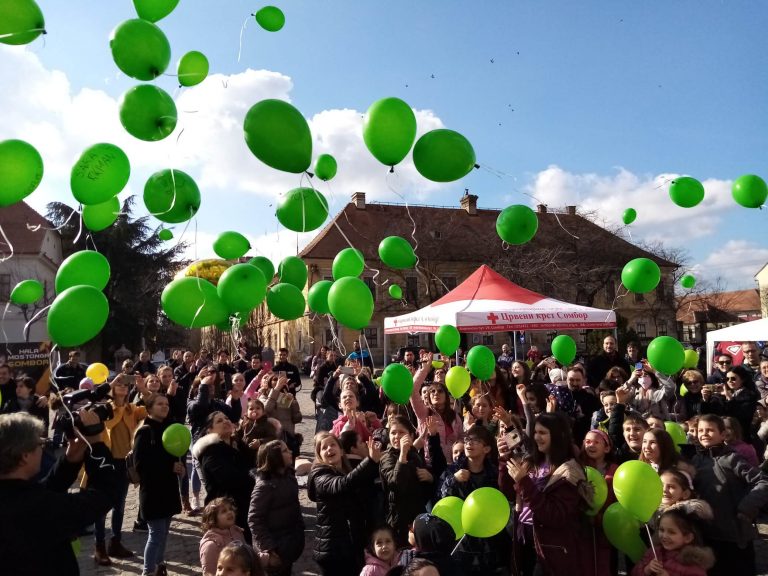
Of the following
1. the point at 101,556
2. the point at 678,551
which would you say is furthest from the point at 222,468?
the point at 678,551

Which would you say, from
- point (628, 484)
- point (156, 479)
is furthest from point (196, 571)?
point (628, 484)

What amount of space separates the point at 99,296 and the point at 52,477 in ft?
4.27

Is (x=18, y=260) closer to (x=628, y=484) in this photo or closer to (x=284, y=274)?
(x=284, y=274)

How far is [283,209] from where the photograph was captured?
14.9 feet

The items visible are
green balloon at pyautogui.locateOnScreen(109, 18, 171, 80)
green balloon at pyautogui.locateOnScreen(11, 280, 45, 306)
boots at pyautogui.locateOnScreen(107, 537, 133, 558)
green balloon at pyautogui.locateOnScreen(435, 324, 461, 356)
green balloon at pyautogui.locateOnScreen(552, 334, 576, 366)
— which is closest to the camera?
green balloon at pyautogui.locateOnScreen(109, 18, 171, 80)

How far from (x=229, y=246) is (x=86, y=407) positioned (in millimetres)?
2524

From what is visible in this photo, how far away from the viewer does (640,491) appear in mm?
2881

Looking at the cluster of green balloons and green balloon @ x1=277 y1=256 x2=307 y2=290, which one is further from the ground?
green balloon @ x1=277 y1=256 x2=307 y2=290

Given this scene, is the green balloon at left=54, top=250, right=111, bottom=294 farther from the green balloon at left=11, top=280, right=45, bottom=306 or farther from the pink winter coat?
the pink winter coat

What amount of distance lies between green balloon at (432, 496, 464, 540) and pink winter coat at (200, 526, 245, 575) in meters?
1.22

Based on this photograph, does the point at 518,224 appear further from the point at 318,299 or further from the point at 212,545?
the point at 212,545

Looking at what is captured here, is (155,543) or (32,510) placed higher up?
(32,510)

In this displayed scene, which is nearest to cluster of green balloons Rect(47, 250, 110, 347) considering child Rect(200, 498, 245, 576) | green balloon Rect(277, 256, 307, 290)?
child Rect(200, 498, 245, 576)

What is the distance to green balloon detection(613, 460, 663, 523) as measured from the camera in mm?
2883
